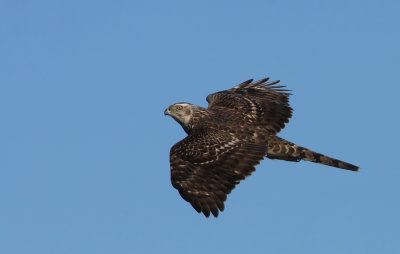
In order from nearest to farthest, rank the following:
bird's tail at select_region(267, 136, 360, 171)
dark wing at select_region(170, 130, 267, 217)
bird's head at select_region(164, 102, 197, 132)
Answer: dark wing at select_region(170, 130, 267, 217), bird's tail at select_region(267, 136, 360, 171), bird's head at select_region(164, 102, 197, 132)

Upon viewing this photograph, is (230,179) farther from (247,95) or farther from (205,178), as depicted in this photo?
(247,95)

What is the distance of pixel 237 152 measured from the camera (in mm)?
18547

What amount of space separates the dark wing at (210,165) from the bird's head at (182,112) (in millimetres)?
1355

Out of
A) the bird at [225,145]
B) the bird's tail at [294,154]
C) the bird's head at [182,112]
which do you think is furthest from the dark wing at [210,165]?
the bird's head at [182,112]

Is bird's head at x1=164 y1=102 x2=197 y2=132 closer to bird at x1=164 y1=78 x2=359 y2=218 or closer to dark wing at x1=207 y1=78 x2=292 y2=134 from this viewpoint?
bird at x1=164 y1=78 x2=359 y2=218

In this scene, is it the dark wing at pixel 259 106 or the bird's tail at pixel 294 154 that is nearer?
the bird's tail at pixel 294 154

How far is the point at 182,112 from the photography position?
2075 cm

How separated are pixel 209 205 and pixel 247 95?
691 centimetres

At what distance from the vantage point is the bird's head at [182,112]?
20609 mm

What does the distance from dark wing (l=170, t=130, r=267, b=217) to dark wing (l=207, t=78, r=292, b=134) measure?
7.69 ft

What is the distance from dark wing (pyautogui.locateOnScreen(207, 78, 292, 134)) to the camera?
21.5 metres

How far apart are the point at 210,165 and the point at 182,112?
2.91 metres

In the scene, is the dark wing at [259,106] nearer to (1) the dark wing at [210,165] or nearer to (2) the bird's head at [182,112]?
(2) the bird's head at [182,112]

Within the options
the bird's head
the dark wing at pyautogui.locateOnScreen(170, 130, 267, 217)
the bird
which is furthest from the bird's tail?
the bird's head
